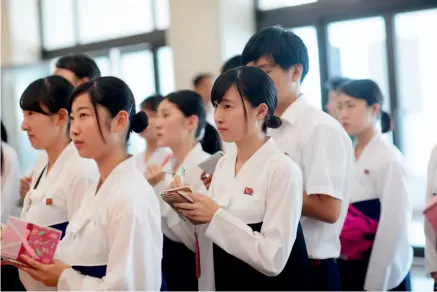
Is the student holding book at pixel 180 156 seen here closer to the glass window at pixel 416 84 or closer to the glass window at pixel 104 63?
the glass window at pixel 416 84

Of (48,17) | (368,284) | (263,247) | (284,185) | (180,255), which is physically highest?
(48,17)

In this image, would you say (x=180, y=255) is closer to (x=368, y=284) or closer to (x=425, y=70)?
(x=368, y=284)

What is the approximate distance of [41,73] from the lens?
Answer: 602 cm

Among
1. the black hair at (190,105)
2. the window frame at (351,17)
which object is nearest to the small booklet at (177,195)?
the black hair at (190,105)

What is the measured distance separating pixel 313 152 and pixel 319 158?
0.12 feet

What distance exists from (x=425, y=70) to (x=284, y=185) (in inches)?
141

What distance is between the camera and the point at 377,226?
2502 mm

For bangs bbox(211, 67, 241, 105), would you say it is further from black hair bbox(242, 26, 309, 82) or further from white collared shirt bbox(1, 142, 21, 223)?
white collared shirt bbox(1, 142, 21, 223)

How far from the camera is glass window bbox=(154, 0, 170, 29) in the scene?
5934 mm

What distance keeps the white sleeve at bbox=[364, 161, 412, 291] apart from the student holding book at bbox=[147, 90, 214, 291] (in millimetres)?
770

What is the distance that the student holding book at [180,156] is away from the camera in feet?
7.95

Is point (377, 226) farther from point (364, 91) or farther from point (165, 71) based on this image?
point (165, 71)

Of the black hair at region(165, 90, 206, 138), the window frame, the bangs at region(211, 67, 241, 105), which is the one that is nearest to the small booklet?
the bangs at region(211, 67, 241, 105)

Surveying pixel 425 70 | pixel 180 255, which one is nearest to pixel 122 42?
pixel 425 70
